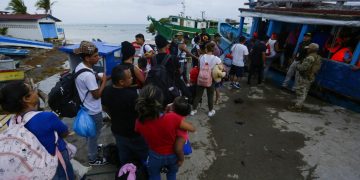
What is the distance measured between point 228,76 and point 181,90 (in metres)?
4.55

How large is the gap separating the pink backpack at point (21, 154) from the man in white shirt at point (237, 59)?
6.11 meters

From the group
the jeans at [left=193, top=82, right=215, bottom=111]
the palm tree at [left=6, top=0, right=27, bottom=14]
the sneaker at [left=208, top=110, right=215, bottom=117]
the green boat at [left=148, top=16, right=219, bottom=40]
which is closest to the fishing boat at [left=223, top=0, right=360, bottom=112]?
the sneaker at [left=208, top=110, right=215, bottom=117]

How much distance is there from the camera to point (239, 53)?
7.07 metres

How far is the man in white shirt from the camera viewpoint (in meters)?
7.01

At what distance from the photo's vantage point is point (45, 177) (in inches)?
75.5

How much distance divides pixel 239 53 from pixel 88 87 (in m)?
5.20

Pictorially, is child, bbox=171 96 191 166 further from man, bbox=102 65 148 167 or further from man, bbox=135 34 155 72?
man, bbox=135 34 155 72

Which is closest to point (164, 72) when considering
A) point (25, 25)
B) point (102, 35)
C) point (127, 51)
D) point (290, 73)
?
point (127, 51)

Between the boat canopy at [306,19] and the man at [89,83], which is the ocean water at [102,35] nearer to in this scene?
the boat canopy at [306,19]

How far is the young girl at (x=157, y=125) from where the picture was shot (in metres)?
2.15

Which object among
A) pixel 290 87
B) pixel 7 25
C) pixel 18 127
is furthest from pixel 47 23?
pixel 18 127

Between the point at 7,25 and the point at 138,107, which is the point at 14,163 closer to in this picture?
the point at 138,107

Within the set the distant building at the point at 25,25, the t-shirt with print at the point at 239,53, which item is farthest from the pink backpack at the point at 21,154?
the distant building at the point at 25,25

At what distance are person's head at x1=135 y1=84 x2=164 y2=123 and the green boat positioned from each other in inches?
910
